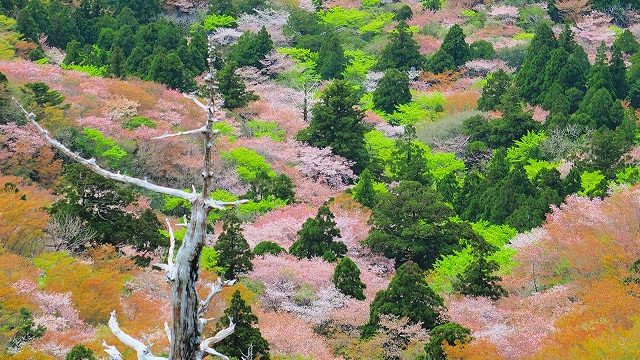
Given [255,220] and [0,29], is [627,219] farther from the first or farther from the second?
[0,29]

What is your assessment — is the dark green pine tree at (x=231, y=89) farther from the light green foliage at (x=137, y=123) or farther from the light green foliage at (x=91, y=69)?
the light green foliage at (x=91, y=69)

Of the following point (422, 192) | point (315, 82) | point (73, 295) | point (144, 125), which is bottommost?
point (315, 82)


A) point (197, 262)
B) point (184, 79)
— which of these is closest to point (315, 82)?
point (184, 79)

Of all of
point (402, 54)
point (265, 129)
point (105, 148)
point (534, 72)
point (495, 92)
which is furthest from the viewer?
point (402, 54)

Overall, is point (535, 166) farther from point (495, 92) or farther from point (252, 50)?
point (252, 50)

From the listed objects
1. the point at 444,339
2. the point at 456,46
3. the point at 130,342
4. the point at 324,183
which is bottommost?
the point at 456,46

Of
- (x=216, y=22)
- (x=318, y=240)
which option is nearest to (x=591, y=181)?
(x=318, y=240)

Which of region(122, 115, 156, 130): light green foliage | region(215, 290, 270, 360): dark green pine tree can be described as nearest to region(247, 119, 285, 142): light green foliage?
region(122, 115, 156, 130): light green foliage

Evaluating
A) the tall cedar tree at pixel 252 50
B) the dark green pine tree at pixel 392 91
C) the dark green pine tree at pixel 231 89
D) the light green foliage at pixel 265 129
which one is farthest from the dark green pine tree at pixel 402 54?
the dark green pine tree at pixel 231 89
